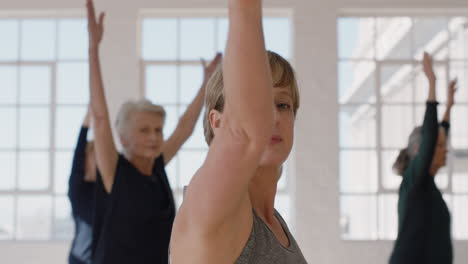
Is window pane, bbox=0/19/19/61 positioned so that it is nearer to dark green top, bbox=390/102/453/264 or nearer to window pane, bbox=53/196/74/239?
window pane, bbox=53/196/74/239

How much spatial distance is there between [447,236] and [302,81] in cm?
499

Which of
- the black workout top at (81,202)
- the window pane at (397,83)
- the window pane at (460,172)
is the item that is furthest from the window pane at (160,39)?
the black workout top at (81,202)

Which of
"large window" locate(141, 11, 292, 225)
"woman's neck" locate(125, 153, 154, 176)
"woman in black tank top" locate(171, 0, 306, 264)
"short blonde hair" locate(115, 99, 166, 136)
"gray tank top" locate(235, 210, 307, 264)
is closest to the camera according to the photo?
"woman in black tank top" locate(171, 0, 306, 264)

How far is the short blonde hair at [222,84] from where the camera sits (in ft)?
3.93

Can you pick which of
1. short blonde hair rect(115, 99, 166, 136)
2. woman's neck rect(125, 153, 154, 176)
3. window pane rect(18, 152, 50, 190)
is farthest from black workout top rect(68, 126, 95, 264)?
window pane rect(18, 152, 50, 190)

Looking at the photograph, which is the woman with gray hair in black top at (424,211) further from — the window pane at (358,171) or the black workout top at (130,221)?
the window pane at (358,171)

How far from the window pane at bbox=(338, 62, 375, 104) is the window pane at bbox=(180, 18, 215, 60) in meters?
1.65

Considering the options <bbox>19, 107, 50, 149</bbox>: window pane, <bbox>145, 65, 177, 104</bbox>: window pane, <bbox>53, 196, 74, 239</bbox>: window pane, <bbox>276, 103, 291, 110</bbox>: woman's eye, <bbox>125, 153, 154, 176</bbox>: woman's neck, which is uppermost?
<bbox>145, 65, 177, 104</bbox>: window pane

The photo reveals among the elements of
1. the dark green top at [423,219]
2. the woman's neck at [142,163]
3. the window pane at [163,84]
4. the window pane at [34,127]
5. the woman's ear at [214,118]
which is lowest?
the dark green top at [423,219]

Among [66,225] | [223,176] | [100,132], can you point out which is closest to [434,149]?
[100,132]

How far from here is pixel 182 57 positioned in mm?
9000

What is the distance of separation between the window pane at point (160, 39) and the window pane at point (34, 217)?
223 centimetres

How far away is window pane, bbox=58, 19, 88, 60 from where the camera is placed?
9.02 meters

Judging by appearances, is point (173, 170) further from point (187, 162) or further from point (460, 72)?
point (460, 72)
